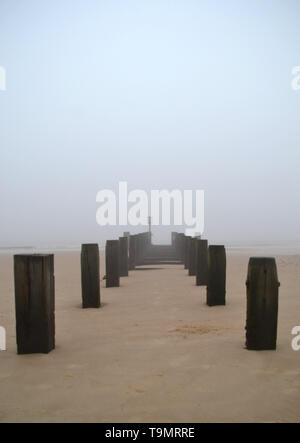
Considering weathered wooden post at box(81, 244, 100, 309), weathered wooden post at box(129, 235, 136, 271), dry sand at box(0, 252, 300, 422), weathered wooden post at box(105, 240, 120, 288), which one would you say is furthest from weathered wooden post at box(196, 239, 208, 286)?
weathered wooden post at box(129, 235, 136, 271)

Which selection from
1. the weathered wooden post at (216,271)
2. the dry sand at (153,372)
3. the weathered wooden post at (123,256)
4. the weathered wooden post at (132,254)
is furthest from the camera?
the weathered wooden post at (132,254)

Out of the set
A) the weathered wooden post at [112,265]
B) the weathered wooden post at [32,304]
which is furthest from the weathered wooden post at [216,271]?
the weathered wooden post at [112,265]

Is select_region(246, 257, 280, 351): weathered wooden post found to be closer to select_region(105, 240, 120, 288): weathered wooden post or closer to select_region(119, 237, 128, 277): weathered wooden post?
select_region(105, 240, 120, 288): weathered wooden post

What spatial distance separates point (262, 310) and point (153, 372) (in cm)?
131

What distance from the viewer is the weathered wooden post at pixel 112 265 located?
993 cm

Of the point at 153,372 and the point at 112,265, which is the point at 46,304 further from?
the point at 112,265

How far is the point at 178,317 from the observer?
6219mm

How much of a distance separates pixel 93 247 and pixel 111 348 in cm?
276

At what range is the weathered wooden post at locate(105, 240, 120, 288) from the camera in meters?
9.93

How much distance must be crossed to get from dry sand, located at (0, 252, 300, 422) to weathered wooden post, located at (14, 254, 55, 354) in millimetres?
145

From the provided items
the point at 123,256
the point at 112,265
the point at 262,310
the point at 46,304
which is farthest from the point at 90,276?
the point at 123,256

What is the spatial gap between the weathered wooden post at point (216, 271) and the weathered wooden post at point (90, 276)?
1846 mm

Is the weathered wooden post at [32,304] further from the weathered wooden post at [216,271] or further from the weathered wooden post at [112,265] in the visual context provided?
the weathered wooden post at [112,265]

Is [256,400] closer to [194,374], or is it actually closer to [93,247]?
[194,374]
